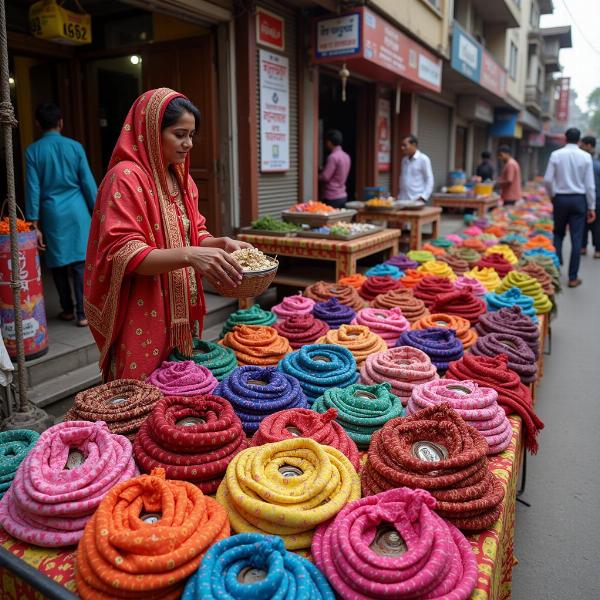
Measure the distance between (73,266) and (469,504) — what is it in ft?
13.7

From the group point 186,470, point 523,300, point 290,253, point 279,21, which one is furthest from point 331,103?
point 186,470

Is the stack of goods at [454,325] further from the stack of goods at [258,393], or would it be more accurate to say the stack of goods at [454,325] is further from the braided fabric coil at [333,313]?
the stack of goods at [258,393]

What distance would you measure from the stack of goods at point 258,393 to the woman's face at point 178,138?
894mm

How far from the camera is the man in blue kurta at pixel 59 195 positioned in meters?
4.37

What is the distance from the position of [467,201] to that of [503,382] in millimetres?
10969

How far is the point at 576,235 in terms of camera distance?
26.8 ft

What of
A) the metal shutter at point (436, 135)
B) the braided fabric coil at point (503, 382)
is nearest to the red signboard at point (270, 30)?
the braided fabric coil at point (503, 382)

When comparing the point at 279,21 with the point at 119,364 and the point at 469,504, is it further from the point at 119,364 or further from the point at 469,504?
the point at 469,504

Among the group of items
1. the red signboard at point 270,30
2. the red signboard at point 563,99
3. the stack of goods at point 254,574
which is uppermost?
the red signboard at point 563,99

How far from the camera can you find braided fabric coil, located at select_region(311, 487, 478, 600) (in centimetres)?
123

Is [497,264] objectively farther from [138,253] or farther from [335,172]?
[138,253]

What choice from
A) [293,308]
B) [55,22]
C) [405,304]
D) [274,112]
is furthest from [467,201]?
[293,308]

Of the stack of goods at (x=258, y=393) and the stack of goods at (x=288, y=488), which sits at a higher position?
the stack of goods at (x=258, y=393)

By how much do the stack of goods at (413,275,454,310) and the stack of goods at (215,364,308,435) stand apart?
69.3 inches
